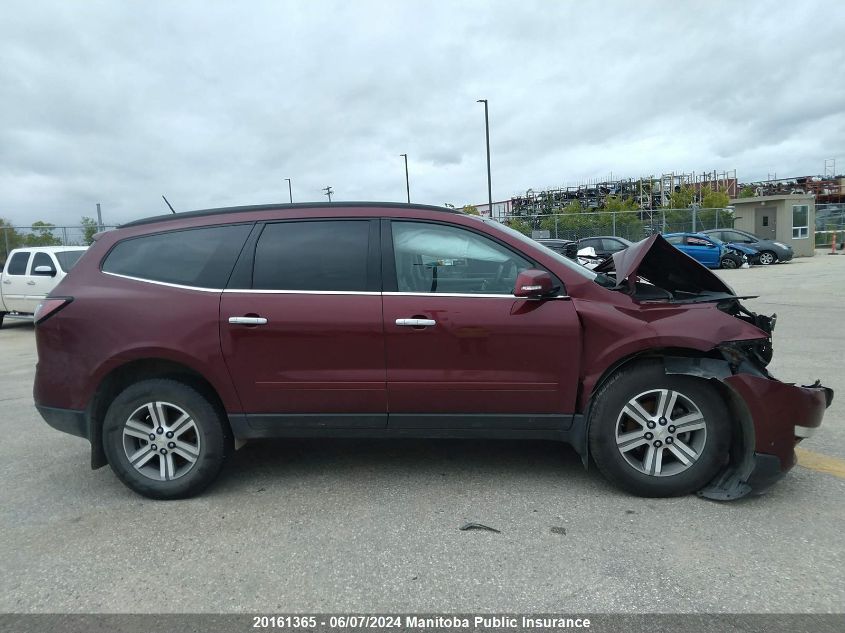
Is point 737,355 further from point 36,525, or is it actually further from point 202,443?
point 36,525

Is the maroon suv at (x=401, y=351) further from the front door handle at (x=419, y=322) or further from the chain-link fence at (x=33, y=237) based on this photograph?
the chain-link fence at (x=33, y=237)

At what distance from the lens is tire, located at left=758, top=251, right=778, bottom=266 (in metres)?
25.5

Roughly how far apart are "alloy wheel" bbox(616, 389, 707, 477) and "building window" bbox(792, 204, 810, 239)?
31336 millimetres

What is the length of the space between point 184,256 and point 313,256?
0.84 meters

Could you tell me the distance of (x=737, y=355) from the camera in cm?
337

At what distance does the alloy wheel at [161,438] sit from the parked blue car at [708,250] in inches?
921

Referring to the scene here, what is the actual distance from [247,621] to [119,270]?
2.37 meters

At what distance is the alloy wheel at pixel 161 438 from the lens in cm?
365

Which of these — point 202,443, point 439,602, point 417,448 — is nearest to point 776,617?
point 439,602

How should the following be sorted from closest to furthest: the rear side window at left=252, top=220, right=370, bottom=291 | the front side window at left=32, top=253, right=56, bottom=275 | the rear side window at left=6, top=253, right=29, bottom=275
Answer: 1. the rear side window at left=252, top=220, right=370, bottom=291
2. the front side window at left=32, top=253, right=56, bottom=275
3. the rear side window at left=6, top=253, right=29, bottom=275

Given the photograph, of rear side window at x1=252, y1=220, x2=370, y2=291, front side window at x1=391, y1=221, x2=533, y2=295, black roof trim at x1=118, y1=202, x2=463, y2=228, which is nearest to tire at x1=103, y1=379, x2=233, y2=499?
rear side window at x1=252, y1=220, x2=370, y2=291

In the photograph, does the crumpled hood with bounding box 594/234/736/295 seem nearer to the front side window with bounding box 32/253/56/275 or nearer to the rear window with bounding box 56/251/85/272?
the rear window with bounding box 56/251/85/272

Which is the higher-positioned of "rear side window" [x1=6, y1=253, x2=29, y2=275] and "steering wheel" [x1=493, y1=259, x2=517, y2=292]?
"rear side window" [x1=6, y1=253, x2=29, y2=275]

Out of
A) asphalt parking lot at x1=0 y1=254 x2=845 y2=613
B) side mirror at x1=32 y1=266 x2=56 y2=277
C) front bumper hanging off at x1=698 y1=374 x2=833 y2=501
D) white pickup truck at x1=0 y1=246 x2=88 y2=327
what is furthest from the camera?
white pickup truck at x1=0 y1=246 x2=88 y2=327
